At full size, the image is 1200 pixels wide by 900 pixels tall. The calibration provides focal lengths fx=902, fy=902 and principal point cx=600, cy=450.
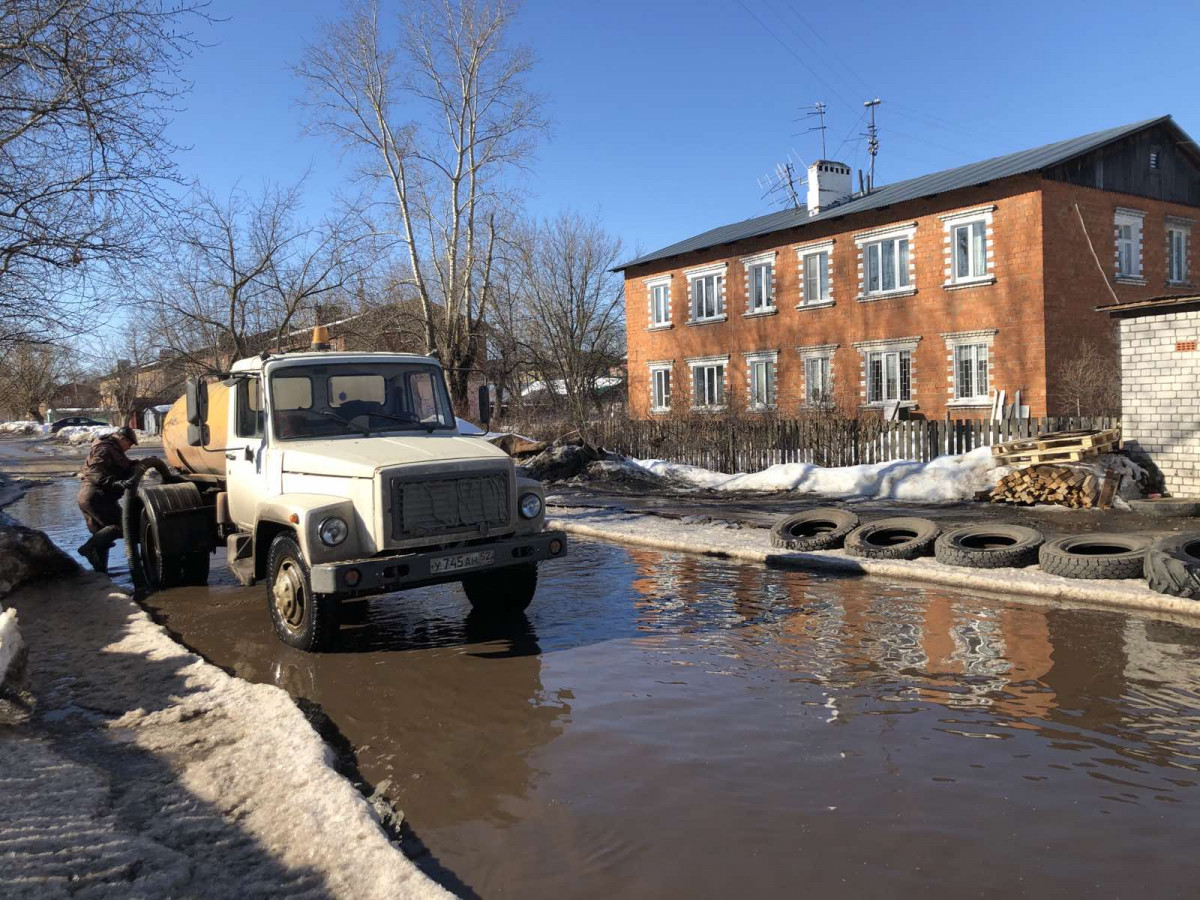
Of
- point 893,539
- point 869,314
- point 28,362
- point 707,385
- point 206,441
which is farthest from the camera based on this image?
point 707,385

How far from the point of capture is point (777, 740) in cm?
490

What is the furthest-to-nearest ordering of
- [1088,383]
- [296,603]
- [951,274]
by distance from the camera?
1. [951,274]
2. [1088,383]
3. [296,603]

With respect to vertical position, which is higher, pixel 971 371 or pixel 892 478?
pixel 971 371

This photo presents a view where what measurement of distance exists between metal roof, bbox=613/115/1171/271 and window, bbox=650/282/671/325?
1295 mm

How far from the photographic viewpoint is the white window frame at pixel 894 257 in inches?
975

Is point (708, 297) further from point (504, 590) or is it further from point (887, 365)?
point (504, 590)

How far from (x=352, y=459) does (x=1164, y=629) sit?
631 centimetres

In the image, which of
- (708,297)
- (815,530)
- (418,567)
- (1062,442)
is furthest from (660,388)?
(418,567)

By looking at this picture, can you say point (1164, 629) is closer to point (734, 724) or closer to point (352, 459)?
point (734, 724)

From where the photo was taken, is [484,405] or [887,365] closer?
[484,405]

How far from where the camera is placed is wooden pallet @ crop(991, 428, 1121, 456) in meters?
13.6

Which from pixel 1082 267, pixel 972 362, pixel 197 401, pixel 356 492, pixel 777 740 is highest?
pixel 1082 267

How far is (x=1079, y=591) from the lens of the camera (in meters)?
7.84

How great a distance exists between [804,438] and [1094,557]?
12.0 meters
